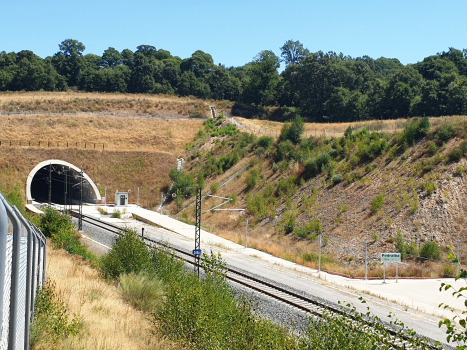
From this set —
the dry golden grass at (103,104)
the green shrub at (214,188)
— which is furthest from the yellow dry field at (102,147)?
the dry golden grass at (103,104)

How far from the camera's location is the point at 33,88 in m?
93.1

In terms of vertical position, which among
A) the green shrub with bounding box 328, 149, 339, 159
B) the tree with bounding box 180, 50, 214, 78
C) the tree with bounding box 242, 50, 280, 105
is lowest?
the green shrub with bounding box 328, 149, 339, 159

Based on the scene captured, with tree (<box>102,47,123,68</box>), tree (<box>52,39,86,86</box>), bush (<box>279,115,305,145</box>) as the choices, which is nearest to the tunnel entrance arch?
bush (<box>279,115,305,145</box>)

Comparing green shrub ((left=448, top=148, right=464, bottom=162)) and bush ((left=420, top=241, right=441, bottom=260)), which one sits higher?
green shrub ((left=448, top=148, right=464, bottom=162))

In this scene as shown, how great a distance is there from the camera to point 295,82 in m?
83.6

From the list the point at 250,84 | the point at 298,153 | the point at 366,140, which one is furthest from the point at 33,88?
the point at 366,140

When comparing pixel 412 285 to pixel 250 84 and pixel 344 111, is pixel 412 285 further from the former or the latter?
pixel 250 84

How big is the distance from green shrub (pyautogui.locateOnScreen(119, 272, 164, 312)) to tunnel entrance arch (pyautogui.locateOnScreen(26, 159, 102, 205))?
32416 millimetres

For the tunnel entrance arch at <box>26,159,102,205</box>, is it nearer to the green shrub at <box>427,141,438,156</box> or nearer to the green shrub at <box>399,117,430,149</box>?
the green shrub at <box>399,117,430,149</box>

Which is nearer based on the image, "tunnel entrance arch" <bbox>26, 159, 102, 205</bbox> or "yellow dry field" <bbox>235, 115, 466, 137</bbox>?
"yellow dry field" <bbox>235, 115, 466, 137</bbox>

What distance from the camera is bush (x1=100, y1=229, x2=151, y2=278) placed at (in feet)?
59.4

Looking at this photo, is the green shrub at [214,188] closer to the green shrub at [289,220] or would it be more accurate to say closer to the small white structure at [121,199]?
the small white structure at [121,199]

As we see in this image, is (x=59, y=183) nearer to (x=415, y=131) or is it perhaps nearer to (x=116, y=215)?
(x=116, y=215)

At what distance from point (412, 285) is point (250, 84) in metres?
67.0
